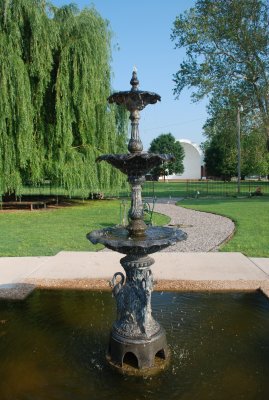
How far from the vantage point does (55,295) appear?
6.55 meters

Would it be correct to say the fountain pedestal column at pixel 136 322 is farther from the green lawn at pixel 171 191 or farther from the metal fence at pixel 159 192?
the green lawn at pixel 171 191

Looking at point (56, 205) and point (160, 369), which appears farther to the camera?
point (56, 205)

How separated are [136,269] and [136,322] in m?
0.63

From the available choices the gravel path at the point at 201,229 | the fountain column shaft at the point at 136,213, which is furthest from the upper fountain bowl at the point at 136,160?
the gravel path at the point at 201,229

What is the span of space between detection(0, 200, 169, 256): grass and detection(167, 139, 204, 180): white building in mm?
77011

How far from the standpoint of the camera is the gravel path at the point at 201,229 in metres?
10.4

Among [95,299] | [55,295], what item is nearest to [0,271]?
[55,295]

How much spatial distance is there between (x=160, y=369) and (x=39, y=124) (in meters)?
15.6

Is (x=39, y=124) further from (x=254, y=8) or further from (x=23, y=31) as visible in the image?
(x=254, y=8)

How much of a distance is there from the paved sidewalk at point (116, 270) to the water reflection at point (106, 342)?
0.27 metres

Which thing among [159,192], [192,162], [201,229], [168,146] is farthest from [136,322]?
[192,162]

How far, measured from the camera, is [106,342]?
4895mm

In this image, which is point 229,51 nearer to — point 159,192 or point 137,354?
point 159,192

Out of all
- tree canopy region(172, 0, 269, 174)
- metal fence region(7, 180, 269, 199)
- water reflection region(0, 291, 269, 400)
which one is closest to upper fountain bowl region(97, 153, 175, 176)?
water reflection region(0, 291, 269, 400)
